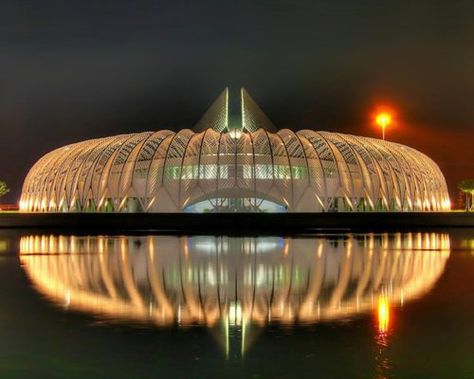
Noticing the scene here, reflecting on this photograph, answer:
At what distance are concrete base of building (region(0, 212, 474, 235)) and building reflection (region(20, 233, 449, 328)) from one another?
452 inches

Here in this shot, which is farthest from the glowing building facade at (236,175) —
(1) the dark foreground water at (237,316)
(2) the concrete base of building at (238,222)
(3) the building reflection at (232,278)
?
(1) the dark foreground water at (237,316)

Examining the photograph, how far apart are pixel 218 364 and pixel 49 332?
10.2ft

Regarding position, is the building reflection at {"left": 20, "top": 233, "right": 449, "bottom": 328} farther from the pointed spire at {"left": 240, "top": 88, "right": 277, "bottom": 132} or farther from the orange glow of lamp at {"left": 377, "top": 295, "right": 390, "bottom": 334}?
the pointed spire at {"left": 240, "top": 88, "right": 277, "bottom": 132}

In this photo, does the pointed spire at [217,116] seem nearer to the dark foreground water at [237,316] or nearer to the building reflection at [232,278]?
the building reflection at [232,278]

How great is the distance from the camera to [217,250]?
961 inches

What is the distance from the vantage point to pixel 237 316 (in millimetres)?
11281

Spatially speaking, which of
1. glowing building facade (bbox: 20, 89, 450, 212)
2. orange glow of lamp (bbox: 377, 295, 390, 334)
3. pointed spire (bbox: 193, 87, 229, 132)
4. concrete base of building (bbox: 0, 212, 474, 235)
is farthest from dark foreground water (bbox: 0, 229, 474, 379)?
pointed spire (bbox: 193, 87, 229, 132)

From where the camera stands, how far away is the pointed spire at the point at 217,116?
5822 cm

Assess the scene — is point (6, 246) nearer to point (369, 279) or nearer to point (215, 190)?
point (369, 279)

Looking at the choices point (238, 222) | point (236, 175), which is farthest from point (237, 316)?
point (236, 175)

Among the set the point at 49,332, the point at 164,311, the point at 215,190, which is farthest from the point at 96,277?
the point at 215,190

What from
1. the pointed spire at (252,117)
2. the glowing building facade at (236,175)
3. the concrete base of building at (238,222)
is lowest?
the concrete base of building at (238,222)

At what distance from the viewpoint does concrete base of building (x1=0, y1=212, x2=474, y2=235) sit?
3953cm

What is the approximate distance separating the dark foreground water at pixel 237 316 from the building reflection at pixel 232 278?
0.04 m
